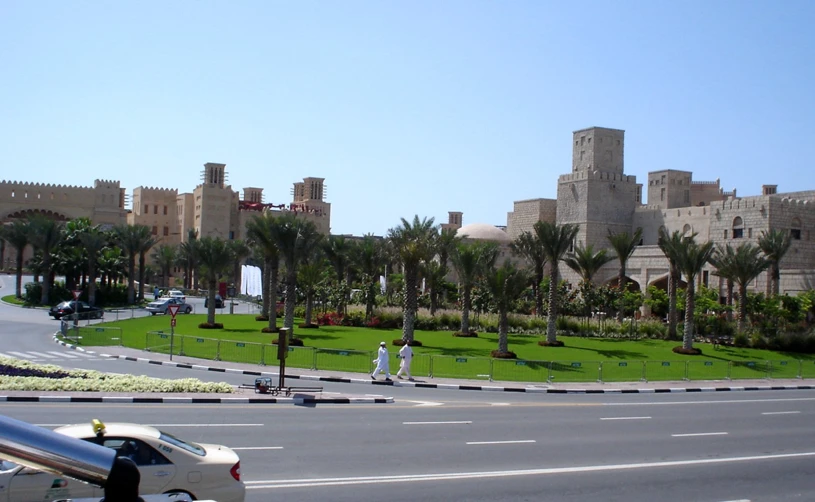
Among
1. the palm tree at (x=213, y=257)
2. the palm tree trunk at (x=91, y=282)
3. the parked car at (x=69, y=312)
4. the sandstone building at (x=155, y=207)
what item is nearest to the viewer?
the palm tree at (x=213, y=257)

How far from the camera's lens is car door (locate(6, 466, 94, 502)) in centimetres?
664

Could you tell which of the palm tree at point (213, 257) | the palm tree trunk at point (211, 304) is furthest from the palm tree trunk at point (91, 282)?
the palm tree trunk at point (211, 304)

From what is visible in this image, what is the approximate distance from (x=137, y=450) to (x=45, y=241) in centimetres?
4730

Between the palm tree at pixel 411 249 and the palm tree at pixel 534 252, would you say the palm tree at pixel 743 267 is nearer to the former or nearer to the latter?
the palm tree at pixel 534 252

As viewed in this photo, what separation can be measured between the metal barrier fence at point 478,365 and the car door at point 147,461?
16.6 meters

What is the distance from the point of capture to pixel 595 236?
6588 cm

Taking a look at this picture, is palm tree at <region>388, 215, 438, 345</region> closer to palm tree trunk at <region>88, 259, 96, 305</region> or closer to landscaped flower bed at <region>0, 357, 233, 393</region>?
landscaped flower bed at <region>0, 357, 233, 393</region>

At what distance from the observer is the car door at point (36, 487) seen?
6.64 meters

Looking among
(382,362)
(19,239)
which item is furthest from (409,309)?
(19,239)

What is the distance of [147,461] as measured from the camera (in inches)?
312

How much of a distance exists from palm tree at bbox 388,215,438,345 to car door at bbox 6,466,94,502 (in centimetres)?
2655

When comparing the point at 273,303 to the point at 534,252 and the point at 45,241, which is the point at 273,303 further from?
the point at 45,241

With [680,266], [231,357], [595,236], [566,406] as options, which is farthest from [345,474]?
[595,236]

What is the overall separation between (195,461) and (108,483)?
434 centimetres
